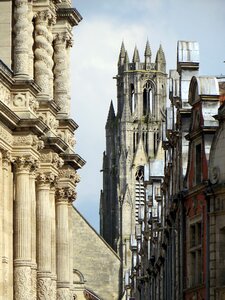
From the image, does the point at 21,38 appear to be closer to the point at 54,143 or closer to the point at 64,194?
the point at 54,143

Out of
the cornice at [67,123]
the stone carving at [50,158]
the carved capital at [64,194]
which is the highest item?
the cornice at [67,123]

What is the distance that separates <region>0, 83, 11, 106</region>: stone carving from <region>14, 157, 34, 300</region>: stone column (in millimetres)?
2296

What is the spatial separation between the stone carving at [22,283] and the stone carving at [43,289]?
3.50 metres

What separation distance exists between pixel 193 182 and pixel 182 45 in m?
6.15

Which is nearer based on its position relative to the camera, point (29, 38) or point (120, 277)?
point (29, 38)

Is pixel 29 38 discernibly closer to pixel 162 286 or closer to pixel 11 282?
pixel 11 282

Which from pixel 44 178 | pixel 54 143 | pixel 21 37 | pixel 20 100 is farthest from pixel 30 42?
pixel 44 178

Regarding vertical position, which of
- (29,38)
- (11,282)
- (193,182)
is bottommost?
(11,282)

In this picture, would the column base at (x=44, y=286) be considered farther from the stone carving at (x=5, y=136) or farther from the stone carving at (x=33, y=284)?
the stone carving at (x=5, y=136)

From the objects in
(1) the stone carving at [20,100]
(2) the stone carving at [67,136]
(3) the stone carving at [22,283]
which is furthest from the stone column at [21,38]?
(3) the stone carving at [22,283]

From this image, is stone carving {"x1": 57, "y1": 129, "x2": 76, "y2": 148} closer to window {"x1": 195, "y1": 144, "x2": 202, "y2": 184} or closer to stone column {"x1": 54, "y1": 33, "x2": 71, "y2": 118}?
stone column {"x1": 54, "y1": 33, "x2": 71, "y2": 118}

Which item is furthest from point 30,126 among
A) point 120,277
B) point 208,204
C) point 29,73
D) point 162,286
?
point 120,277

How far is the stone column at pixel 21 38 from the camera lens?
69.8 metres

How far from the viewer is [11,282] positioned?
224 feet
